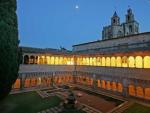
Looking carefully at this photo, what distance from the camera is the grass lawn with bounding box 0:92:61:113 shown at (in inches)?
682

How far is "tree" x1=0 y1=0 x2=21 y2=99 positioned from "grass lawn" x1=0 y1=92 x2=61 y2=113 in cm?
177

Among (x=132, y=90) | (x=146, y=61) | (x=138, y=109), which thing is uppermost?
(x=146, y=61)

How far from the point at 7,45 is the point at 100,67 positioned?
16.4 meters

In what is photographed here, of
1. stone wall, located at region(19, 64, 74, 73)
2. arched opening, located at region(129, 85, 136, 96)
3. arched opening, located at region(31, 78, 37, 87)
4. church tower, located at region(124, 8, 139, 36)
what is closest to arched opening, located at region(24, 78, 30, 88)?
arched opening, located at region(31, 78, 37, 87)

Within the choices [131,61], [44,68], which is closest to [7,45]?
[44,68]

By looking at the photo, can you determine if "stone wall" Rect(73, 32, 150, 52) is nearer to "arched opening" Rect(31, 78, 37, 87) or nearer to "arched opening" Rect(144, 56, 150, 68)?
"arched opening" Rect(144, 56, 150, 68)

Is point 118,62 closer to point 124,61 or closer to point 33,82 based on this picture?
point 124,61

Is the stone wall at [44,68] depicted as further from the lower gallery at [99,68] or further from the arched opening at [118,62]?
the arched opening at [118,62]

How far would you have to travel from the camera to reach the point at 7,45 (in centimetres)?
1730

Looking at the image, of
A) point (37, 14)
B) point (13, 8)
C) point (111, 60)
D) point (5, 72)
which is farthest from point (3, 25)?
point (37, 14)

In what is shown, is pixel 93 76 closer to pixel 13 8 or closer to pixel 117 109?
pixel 117 109

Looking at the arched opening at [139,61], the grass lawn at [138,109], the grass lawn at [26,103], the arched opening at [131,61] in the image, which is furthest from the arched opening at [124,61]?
the grass lawn at [26,103]

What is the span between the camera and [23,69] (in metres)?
27.1

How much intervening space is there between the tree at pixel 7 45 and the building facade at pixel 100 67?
27.4 ft
